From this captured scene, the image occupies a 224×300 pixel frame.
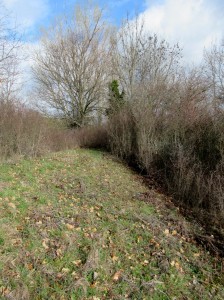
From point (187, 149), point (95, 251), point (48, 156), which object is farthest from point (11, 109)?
point (95, 251)

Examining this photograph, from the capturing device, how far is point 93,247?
3.87 meters

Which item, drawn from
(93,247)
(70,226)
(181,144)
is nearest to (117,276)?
(93,247)

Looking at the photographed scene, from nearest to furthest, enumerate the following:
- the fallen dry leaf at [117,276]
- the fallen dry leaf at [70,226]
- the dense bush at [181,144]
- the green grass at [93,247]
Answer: the green grass at [93,247] < the fallen dry leaf at [117,276] < the fallen dry leaf at [70,226] < the dense bush at [181,144]

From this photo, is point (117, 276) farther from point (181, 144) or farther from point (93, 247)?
point (181, 144)

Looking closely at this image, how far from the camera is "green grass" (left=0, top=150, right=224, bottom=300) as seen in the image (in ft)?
10.5

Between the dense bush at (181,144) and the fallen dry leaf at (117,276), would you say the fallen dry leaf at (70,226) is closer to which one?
the fallen dry leaf at (117,276)

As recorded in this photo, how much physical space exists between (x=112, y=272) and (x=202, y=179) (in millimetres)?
3996

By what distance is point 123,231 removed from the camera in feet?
15.0

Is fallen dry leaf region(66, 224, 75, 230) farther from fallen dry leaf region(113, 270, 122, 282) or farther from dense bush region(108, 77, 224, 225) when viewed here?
dense bush region(108, 77, 224, 225)

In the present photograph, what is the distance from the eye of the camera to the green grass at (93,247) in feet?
10.5

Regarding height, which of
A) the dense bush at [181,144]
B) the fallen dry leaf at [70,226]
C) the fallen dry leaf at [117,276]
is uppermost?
the dense bush at [181,144]

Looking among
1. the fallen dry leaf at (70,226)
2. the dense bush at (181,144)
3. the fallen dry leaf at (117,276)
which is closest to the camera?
the fallen dry leaf at (117,276)

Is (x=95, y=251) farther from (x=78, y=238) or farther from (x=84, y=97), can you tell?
(x=84, y=97)

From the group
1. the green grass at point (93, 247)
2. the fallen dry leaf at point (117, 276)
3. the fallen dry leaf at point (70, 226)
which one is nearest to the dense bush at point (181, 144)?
the green grass at point (93, 247)
